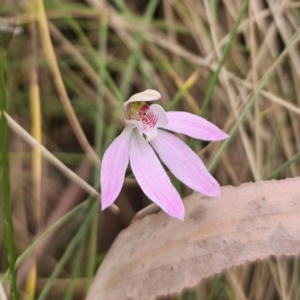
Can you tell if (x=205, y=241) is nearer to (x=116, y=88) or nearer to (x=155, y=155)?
(x=155, y=155)

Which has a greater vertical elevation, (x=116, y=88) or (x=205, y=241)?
(x=116, y=88)

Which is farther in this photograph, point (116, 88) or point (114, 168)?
point (116, 88)

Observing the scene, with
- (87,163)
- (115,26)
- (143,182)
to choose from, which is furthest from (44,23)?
(143,182)

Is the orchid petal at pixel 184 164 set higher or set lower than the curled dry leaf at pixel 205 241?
higher

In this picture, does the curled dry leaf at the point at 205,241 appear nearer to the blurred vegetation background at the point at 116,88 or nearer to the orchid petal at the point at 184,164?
the orchid petal at the point at 184,164

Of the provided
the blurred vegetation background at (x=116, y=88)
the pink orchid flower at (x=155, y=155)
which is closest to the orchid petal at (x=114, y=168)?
the pink orchid flower at (x=155, y=155)

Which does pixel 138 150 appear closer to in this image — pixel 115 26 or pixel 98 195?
pixel 98 195

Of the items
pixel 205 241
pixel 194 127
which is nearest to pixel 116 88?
pixel 194 127
